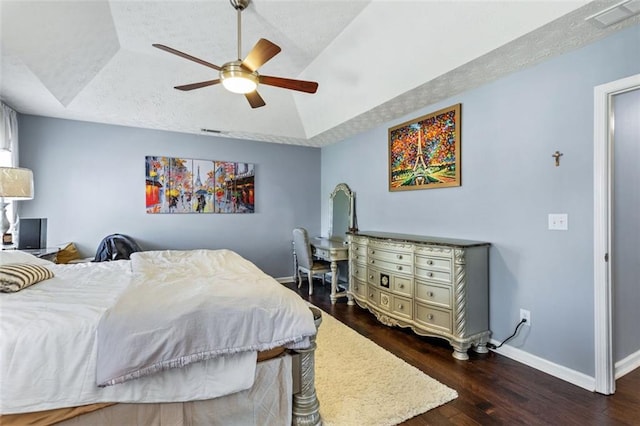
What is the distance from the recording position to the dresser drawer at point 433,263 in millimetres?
2676

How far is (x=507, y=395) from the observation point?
206cm

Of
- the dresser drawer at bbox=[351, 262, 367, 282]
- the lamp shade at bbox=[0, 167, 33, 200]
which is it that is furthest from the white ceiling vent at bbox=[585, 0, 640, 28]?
the lamp shade at bbox=[0, 167, 33, 200]

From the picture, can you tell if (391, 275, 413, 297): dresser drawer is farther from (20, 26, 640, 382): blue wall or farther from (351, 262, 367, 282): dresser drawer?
(20, 26, 640, 382): blue wall

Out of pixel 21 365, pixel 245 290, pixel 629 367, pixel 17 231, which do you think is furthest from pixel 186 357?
pixel 17 231

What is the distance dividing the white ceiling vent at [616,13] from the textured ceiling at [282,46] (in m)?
0.05

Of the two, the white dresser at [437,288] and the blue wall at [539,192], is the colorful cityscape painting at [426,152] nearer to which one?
the blue wall at [539,192]

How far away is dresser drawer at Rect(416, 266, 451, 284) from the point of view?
2669 millimetres

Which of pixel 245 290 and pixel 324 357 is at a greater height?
pixel 245 290

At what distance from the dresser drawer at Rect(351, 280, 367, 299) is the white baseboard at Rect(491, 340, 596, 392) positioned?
1438 millimetres

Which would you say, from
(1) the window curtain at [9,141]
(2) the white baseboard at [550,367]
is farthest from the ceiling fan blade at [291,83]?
(1) the window curtain at [9,141]

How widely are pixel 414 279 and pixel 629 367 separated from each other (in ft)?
5.61

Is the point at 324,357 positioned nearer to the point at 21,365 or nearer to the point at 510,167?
the point at 21,365

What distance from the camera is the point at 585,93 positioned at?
2.17m

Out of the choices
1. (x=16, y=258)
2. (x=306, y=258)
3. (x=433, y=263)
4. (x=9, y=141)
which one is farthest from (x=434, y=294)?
(x=9, y=141)
